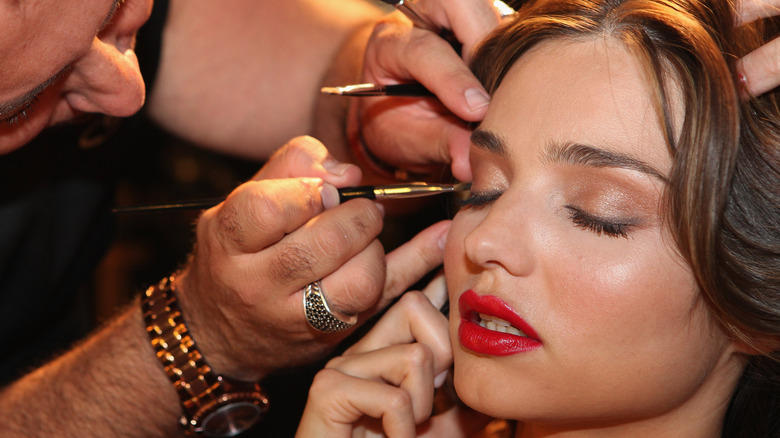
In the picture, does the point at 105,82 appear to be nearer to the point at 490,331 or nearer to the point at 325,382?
the point at 325,382

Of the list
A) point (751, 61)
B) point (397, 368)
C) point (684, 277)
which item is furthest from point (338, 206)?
point (751, 61)

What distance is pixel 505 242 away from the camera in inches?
46.1

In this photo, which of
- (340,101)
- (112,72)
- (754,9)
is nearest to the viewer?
(754,9)

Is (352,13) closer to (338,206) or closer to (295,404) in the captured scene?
(338,206)

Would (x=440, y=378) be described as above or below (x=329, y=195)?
below

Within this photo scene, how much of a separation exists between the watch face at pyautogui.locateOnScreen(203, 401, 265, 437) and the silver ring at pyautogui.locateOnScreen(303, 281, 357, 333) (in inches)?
14.4

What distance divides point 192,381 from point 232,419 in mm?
144

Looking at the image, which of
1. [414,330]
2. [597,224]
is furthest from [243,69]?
[597,224]

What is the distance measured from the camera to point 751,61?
A: 3.67 ft

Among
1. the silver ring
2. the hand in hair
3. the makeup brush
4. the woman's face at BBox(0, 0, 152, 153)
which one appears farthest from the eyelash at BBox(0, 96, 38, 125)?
the hand in hair

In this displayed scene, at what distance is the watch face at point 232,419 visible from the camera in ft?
5.28

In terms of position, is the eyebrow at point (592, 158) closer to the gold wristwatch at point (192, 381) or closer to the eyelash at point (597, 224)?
the eyelash at point (597, 224)

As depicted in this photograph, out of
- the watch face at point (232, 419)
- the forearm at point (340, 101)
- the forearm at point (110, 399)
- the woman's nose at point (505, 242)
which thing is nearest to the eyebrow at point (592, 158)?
the woman's nose at point (505, 242)

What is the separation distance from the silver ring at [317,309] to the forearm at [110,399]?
46 cm
